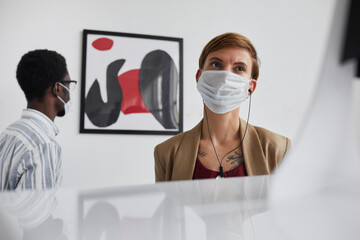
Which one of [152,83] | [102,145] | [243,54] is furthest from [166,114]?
[243,54]

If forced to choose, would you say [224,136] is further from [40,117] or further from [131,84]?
[131,84]

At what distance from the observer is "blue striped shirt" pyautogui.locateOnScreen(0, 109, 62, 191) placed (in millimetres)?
826

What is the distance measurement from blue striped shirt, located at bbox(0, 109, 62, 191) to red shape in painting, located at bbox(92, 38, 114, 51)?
0.48 meters

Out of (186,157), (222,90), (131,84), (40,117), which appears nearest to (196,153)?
(186,157)

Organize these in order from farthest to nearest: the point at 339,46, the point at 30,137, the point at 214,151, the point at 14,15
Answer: the point at 14,15 < the point at 30,137 < the point at 214,151 < the point at 339,46

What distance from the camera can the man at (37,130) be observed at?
84 centimetres

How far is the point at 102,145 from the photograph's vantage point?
4.22 ft

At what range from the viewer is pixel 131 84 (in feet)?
4.52

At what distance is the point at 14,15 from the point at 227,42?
0.95 m

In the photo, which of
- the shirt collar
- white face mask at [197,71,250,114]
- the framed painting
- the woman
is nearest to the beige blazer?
the woman

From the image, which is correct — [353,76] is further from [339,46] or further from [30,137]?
[30,137]

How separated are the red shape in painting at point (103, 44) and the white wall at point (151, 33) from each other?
51 mm

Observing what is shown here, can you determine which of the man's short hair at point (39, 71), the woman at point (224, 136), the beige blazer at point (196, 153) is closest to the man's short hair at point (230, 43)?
the woman at point (224, 136)

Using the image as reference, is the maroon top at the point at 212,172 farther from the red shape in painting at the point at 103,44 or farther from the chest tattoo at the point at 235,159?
the red shape in painting at the point at 103,44
